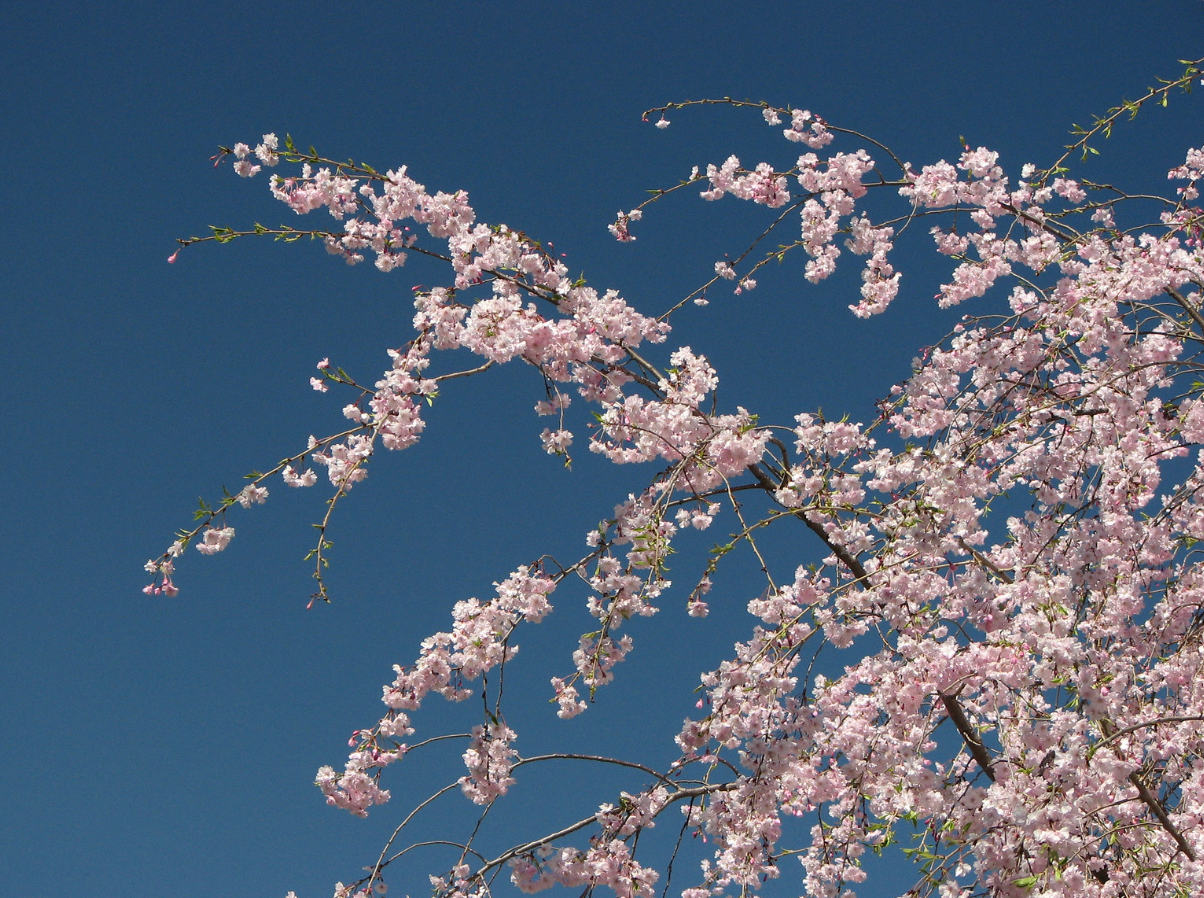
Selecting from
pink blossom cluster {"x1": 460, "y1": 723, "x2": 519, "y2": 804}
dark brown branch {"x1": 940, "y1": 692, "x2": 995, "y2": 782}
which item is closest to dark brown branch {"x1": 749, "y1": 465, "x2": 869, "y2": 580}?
dark brown branch {"x1": 940, "y1": 692, "x2": 995, "y2": 782}

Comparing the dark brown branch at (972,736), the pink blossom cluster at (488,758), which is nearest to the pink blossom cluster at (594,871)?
the pink blossom cluster at (488,758)

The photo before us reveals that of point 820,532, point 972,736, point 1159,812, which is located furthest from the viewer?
point 820,532

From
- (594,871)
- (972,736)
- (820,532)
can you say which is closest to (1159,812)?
(972,736)

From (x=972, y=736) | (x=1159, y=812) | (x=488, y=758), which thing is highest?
(x=488, y=758)

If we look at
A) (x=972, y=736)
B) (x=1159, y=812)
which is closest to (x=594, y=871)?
(x=972, y=736)

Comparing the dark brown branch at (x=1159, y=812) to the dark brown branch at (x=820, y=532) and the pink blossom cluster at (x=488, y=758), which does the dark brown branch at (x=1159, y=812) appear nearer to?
the dark brown branch at (x=820, y=532)

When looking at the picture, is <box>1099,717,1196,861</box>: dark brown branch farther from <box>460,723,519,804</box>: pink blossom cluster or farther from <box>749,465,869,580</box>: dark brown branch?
<box>460,723,519,804</box>: pink blossom cluster

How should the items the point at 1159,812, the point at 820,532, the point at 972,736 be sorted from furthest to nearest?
the point at 820,532
the point at 972,736
the point at 1159,812

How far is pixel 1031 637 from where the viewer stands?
3.81m

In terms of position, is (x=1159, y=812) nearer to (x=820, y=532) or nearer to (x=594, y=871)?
(x=820, y=532)

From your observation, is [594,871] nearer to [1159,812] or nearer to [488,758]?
[488,758]

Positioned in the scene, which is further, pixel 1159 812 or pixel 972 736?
pixel 972 736

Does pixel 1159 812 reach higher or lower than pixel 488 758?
lower

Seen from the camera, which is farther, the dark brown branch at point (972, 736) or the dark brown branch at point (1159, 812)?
the dark brown branch at point (972, 736)
